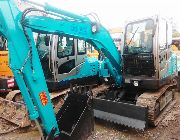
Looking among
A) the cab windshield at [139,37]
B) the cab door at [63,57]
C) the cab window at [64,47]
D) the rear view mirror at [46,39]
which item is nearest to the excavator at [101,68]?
the cab windshield at [139,37]

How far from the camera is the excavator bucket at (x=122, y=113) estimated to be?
17.4 feet

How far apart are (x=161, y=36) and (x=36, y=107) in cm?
401

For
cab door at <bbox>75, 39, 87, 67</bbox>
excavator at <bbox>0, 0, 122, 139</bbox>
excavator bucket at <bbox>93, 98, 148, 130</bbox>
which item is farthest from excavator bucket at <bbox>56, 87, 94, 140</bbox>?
cab door at <bbox>75, 39, 87, 67</bbox>

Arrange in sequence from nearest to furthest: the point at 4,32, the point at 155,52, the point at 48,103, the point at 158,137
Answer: the point at 4,32, the point at 48,103, the point at 158,137, the point at 155,52

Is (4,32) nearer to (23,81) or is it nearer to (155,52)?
(23,81)

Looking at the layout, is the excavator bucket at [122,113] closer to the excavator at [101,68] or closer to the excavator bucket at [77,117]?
the excavator at [101,68]

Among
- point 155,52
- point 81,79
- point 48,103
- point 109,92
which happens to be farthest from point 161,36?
point 48,103

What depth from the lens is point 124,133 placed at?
221 inches

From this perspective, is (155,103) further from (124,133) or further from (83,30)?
(83,30)

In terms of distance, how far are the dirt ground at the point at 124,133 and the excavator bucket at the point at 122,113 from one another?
22 centimetres

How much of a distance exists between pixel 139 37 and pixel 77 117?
115 inches

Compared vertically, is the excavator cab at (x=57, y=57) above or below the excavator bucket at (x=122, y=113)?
above

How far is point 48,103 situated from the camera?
11.1 feet

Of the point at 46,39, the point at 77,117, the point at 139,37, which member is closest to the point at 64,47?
the point at 46,39
